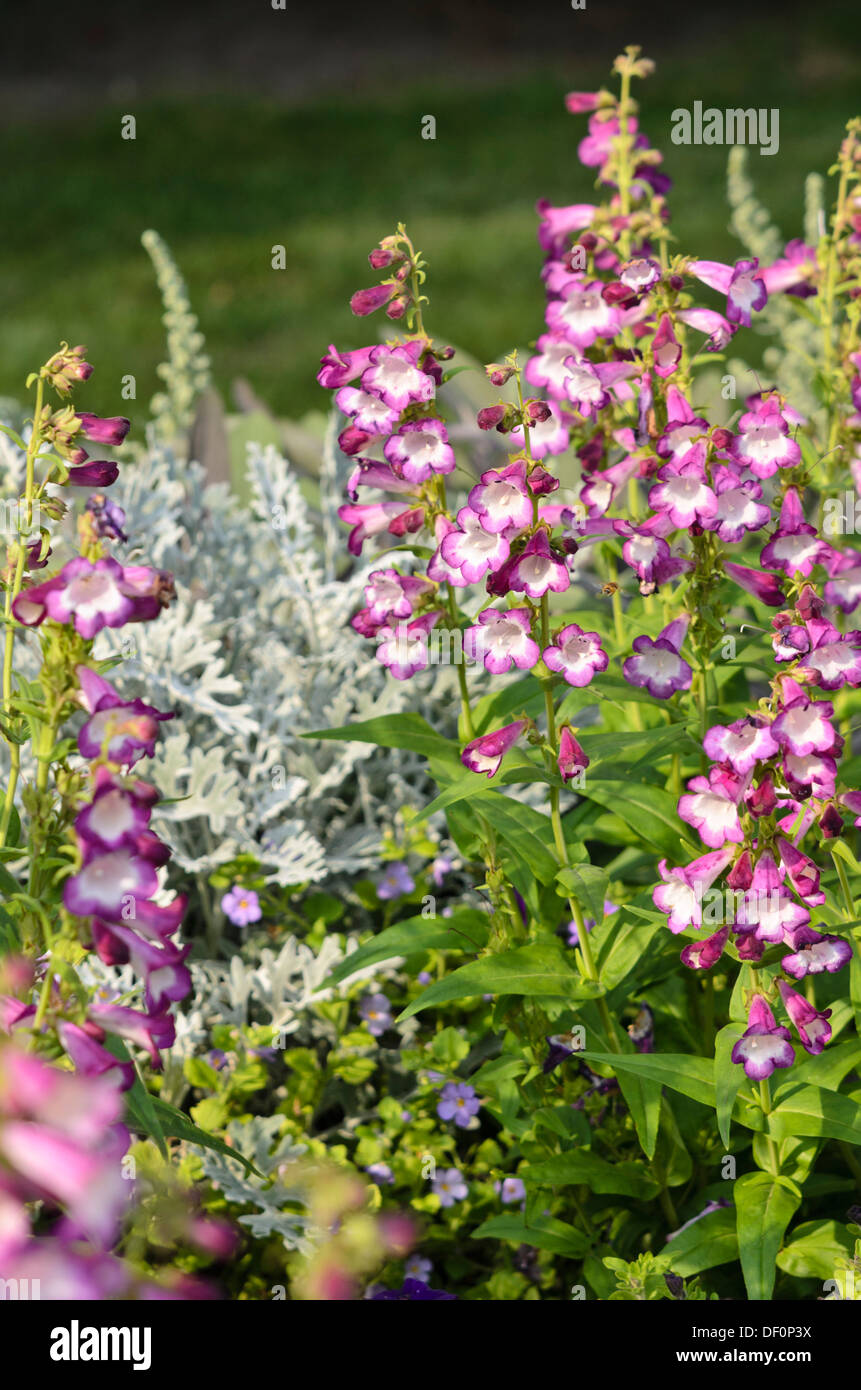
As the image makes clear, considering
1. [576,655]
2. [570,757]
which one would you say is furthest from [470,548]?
[570,757]

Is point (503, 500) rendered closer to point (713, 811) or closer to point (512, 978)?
point (713, 811)

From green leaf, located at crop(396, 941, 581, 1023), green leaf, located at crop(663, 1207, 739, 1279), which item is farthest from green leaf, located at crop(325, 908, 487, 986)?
green leaf, located at crop(663, 1207, 739, 1279)

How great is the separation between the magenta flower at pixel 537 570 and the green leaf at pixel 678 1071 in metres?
0.62

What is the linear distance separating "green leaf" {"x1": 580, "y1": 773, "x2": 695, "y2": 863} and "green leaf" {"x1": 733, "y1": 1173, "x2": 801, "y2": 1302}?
0.49 m

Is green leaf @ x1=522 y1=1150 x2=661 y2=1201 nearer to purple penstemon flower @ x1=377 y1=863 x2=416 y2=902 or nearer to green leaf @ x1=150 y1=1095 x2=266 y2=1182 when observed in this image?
green leaf @ x1=150 y1=1095 x2=266 y2=1182

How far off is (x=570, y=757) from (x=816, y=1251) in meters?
0.81

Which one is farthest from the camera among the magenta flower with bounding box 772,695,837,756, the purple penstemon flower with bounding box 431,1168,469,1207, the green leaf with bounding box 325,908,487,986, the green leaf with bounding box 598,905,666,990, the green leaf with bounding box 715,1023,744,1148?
the purple penstemon flower with bounding box 431,1168,469,1207

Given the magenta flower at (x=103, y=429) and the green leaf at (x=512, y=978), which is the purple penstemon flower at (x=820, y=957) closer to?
the green leaf at (x=512, y=978)

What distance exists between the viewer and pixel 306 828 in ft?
10.5

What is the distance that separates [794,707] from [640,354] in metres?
0.87

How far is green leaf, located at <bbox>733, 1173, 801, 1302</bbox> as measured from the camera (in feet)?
6.02

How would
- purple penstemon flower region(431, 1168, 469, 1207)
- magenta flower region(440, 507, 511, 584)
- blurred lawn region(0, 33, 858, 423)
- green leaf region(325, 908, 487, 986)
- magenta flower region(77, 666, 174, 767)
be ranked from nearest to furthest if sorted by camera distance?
magenta flower region(77, 666, 174, 767) → magenta flower region(440, 507, 511, 584) → green leaf region(325, 908, 487, 986) → purple penstemon flower region(431, 1168, 469, 1207) → blurred lawn region(0, 33, 858, 423)

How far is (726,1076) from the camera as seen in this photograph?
1.85m
